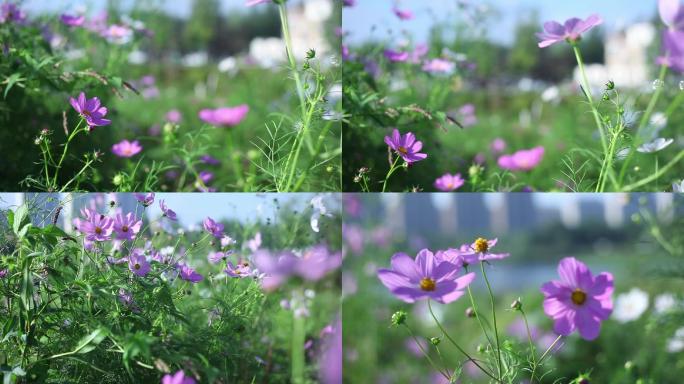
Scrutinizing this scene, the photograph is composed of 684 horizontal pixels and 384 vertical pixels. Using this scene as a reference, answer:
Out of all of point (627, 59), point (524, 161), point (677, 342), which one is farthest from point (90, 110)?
point (627, 59)

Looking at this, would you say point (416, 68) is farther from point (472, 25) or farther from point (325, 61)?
point (472, 25)

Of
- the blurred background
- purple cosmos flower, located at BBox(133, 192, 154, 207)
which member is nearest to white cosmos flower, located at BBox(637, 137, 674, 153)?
the blurred background

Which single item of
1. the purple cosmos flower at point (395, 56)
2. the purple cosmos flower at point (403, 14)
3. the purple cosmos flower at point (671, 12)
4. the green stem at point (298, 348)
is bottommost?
the green stem at point (298, 348)

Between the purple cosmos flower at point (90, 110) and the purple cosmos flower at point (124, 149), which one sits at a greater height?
the purple cosmos flower at point (90, 110)

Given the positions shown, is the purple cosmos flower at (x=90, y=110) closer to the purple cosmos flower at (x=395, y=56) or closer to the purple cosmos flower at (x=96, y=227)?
the purple cosmos flower at (x=96, y=227)

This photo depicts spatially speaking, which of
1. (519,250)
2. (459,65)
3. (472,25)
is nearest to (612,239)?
(519,250)

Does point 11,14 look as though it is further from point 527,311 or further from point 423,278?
point 527,311

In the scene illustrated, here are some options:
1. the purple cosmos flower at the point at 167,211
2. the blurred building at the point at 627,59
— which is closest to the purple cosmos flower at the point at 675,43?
the purple cosmos flower at the point at 167,211

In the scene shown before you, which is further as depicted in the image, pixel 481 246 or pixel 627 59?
pixel 627 59
